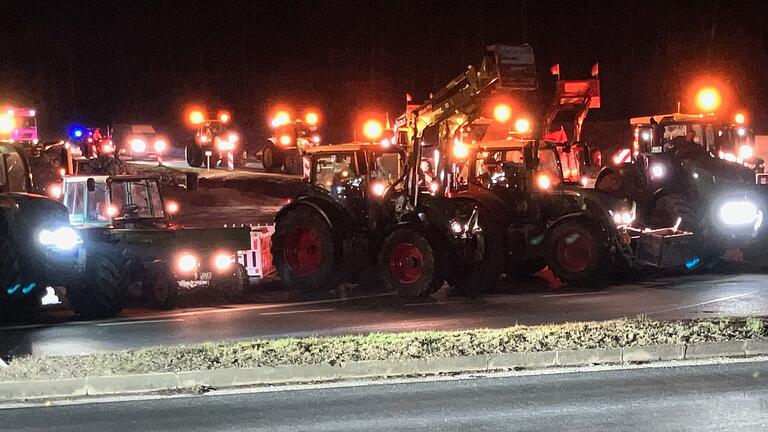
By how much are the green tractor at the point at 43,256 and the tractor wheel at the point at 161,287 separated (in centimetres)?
79

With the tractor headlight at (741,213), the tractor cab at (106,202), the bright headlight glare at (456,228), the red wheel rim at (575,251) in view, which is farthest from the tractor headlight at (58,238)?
the tractor headlight at (741,213)

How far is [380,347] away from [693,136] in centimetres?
1246

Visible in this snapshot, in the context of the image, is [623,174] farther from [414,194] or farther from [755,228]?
[414,194]

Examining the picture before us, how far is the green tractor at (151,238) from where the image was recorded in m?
17.2

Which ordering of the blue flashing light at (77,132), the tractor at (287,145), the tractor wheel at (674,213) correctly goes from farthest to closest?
1. the tractor at (287,145)
2. the blue flashing light at (77,132)
3. the tractor wheel at (674,213)

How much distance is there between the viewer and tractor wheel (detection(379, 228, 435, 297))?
58.4 feet

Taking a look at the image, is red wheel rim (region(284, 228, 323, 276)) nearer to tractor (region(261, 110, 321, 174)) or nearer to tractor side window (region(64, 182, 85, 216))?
tractor side window (region(64, 182, 85, 216))

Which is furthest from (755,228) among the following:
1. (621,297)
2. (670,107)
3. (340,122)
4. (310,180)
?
(340,122)

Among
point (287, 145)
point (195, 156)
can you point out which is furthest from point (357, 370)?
point (195, 156)

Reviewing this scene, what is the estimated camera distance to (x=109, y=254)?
16594mm

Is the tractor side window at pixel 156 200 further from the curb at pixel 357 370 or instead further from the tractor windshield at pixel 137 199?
the curb at pixel 357 370

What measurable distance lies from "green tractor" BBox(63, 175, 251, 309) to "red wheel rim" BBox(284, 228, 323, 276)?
44.5 inches

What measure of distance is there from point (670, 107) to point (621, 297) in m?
36.6

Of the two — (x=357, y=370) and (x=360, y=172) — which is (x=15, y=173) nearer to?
(x=360, y=172)
